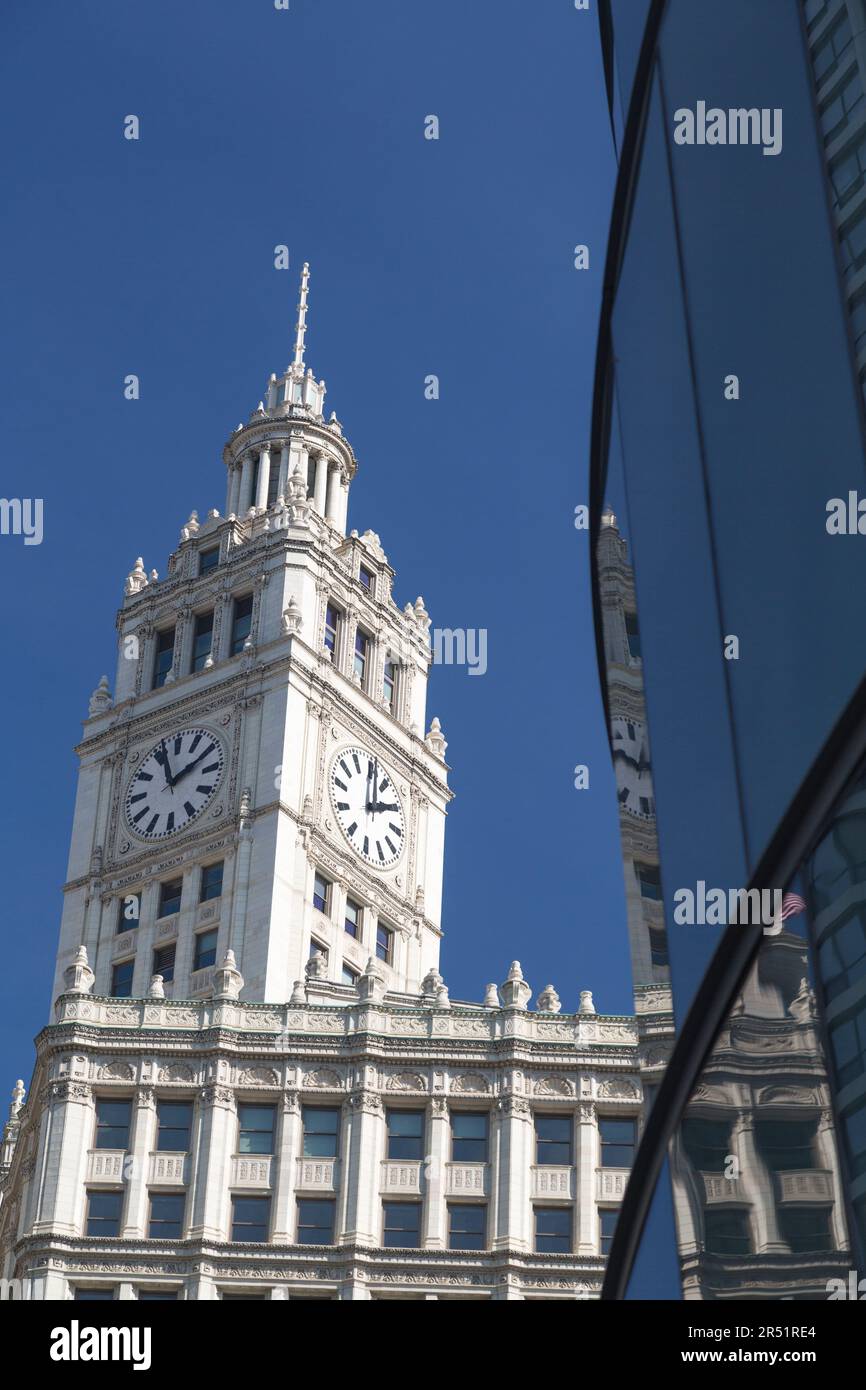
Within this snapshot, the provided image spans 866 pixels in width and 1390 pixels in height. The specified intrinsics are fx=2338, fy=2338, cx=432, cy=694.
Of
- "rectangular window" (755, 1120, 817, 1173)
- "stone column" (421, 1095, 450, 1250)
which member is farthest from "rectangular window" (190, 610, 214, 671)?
"rectangular window" (755, 1120, 817, 1173)

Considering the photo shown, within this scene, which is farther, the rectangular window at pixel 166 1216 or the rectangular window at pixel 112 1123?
the rectangular window at pixel 112 1123

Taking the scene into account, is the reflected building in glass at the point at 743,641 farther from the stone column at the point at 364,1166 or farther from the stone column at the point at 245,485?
the stone column at the point at 245,485

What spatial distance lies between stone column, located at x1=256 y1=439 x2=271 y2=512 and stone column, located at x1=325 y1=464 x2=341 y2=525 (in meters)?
3.07

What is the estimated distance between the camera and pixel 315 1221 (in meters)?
73.6

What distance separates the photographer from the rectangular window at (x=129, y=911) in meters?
98.9

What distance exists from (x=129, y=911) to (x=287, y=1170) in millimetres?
26983

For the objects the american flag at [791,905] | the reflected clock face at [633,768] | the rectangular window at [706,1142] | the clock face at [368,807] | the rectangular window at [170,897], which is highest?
the clock face at [368,807]

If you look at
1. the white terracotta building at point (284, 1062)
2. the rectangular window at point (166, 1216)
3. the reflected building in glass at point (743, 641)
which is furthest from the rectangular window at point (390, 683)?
the reflected building in glass at point (743, 641)

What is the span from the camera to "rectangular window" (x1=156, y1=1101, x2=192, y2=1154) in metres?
74.9

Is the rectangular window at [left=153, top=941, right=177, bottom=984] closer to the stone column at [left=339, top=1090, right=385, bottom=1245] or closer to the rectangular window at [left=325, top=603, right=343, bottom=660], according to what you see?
the rectangular window at [left=325, top=603, right=343, bottom=660]

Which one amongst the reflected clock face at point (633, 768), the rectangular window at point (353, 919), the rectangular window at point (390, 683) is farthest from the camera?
the rectangular window at point (390, 683)

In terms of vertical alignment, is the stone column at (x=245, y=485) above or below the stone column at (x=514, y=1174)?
above

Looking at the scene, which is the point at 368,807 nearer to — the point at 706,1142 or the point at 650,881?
the point at 650,881

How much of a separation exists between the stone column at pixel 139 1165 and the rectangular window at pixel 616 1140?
14.5m
